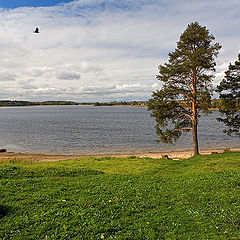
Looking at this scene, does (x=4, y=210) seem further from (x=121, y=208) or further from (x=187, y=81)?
(x=187, y=81)

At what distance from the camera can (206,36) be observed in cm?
2361

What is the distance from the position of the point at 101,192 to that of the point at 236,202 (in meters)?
6.66

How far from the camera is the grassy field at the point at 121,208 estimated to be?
7.15 meters

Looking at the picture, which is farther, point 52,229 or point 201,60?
point 201,60

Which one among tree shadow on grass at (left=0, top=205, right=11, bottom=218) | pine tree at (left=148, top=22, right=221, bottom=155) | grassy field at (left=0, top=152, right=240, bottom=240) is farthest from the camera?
pine tree at (left=148, top=22, right=221, bottom=155)

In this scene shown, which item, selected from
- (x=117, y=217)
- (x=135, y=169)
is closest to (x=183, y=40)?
(x=135, y=169)

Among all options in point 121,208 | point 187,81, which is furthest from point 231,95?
point 121,208

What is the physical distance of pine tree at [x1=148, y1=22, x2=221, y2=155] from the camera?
23.2 m

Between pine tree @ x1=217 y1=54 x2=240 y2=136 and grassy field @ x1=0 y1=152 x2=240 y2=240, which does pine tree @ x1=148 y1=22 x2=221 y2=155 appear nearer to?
pine tree @ x1=217 y1=54 x2=240 y2=136

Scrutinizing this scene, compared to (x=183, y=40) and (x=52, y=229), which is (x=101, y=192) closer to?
(x=52, y=229)

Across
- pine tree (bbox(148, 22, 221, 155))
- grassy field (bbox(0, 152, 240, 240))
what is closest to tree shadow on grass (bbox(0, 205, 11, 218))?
grassy field (bbox(0, 152, 240, 240))

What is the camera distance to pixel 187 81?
25109 millimetres

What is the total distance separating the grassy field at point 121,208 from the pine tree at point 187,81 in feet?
37.3

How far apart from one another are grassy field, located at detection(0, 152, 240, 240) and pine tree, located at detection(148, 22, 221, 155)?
11376 mm
